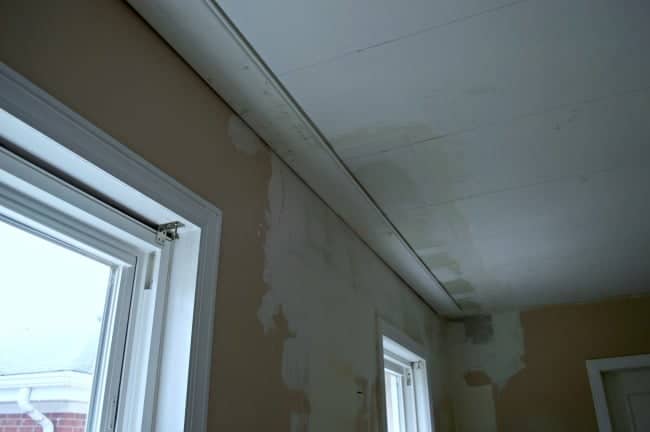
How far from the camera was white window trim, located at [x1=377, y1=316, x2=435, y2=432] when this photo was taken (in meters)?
3.17

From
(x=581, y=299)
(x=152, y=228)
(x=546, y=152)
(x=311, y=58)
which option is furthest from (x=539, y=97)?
(x=581, y=299)

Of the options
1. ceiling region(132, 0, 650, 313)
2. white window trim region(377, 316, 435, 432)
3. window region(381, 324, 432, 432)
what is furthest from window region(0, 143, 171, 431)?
window region(381, 324, 432, 432)

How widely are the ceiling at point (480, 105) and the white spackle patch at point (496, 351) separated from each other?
153 centimetres

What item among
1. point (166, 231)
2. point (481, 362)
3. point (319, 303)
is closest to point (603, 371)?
point (481, 362)

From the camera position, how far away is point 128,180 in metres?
1.38

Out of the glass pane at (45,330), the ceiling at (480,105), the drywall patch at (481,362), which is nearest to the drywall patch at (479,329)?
the drywall patch at (481,362)

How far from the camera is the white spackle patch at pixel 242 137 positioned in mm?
1936

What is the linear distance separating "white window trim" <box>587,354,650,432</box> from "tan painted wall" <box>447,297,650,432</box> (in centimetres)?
4

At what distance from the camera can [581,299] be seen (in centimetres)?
429

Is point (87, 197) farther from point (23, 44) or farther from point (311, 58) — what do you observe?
point (311, 58)

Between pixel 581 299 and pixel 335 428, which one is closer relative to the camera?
pixel 335 428

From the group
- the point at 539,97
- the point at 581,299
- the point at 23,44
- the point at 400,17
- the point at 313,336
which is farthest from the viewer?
the point at 581,299

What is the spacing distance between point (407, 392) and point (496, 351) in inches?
45.5

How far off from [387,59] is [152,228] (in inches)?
35.7
